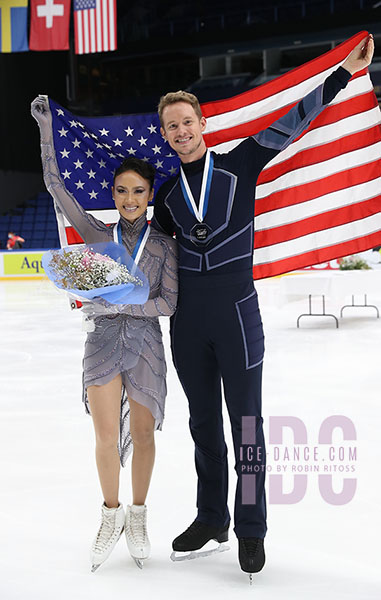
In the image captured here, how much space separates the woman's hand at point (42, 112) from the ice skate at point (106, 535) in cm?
157

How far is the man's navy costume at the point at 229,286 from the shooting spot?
258cm

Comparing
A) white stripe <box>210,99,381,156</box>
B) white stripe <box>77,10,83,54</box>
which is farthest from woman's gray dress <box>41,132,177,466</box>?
white stripe <box>77,10,83,54</box>

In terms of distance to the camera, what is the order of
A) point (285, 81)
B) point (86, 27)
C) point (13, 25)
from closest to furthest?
1. point (285, 81)
2. point (86, 27)
3. point (13, 25)

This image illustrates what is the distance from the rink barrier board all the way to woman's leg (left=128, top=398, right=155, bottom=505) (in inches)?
688

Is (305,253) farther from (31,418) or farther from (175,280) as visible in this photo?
(31,418)

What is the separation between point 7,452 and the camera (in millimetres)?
4234

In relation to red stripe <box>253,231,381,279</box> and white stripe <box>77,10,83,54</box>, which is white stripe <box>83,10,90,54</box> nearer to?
white stripe <box>77,10,83,54</box>

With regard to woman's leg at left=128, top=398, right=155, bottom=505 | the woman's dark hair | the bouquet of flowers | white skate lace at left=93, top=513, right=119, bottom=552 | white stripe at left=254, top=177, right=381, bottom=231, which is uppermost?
the woman's dark hair

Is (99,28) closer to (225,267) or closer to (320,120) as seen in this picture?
(320,120)

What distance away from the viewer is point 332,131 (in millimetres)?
3309

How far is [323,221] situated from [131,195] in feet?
3.57

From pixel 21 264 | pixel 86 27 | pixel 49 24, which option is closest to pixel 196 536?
pixel 86 27

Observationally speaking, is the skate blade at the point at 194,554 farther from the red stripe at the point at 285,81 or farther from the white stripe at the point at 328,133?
the red stripe at the point at 285,81

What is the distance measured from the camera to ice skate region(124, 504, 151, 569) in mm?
2668
